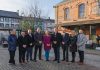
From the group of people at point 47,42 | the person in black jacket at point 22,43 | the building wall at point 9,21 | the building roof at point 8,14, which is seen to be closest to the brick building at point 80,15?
the group of people at point 47,42

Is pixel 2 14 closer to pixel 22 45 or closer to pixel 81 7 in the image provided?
pixel 81 7

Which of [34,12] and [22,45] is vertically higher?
[34,12]

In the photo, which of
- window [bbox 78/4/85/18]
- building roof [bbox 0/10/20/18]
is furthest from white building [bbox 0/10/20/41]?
window [bbox 78/4/85/18]

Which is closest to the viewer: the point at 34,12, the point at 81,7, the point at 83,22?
the point at 83,22

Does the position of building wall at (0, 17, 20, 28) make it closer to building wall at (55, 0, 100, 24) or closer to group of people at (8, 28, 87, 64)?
building wall at (55, 0, 100, 24)

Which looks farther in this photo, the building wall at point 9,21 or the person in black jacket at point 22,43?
the building wall at point 9,21

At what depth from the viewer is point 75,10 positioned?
40656 mm

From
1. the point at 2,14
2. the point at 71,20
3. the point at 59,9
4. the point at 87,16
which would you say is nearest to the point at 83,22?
the point at 87,16

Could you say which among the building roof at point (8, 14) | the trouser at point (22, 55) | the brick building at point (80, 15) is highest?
the building roof at point (8, 14)

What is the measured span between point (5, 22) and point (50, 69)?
98.9m

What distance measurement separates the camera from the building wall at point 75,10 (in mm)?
35741

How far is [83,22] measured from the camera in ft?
120

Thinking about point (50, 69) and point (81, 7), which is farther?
point (81, 7)

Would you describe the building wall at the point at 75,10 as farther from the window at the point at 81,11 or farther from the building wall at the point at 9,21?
the building wall at the point at 9,21
